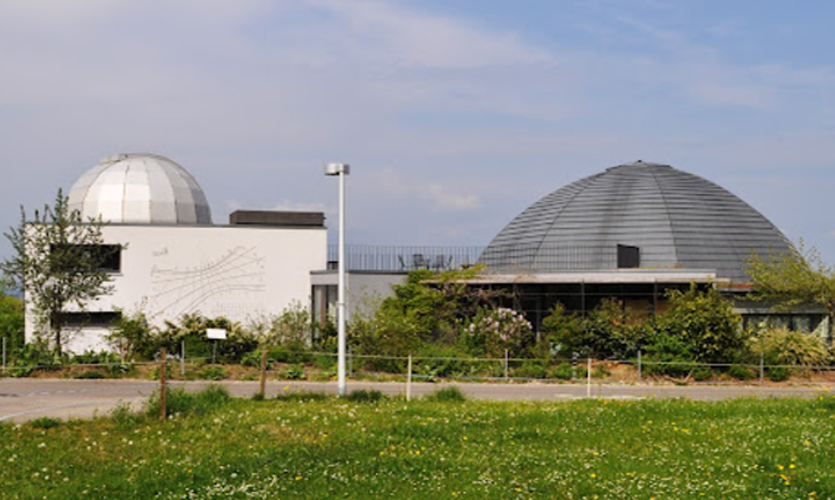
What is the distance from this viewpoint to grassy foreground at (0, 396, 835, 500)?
13875 mm

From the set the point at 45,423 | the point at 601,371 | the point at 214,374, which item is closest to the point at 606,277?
the point at 601,371

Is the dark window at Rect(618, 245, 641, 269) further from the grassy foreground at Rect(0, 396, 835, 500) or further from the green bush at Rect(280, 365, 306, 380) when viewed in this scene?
the grassy foreground at Rect(0, 396, 835, 500)

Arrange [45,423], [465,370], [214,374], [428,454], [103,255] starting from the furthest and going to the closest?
1. [103,255]
2. [465,370]
3. [214,374]
4. [45,423]
5. [428,454]

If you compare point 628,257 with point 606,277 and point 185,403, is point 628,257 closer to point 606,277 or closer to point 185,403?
point 606,277

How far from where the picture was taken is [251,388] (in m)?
30.8

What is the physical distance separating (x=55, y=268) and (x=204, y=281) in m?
7.08

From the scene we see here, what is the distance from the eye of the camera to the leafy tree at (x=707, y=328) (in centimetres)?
3556

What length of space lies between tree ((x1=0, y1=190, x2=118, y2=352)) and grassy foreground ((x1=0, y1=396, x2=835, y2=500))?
18.0m

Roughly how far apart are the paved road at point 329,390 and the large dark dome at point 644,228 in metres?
15.4

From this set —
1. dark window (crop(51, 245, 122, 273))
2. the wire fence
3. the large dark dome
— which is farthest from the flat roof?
dark window (crop(51, 245, 122, 273))

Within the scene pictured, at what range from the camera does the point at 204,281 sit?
4284 centimetres

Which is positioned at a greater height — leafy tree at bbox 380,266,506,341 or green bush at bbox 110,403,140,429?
leafy tree at bbox 380,266,506,341

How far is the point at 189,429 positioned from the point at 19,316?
110ft

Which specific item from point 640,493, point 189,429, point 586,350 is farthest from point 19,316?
point 640,493
